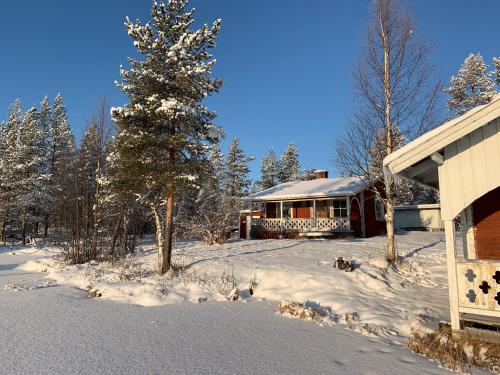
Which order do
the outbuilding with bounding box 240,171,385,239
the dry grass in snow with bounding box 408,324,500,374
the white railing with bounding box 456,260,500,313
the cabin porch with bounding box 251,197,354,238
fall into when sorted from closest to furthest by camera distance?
the dry grass in snow with bounding box 408,324,500,374, the white railing with bounding box 456,260,500,313, the cabin porch with bounding box 251,197,354,238, the outbuilding with bounding box 240,171,385,239

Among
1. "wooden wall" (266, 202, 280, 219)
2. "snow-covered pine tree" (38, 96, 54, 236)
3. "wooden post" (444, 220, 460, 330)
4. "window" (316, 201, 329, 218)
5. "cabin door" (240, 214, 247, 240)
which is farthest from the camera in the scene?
"snow-covered pine tree" (38, 96, 54, 236)

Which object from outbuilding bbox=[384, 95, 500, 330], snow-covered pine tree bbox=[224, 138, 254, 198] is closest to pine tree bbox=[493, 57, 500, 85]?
snow-covered pine tree bbox=[224, 138, 254, 198]

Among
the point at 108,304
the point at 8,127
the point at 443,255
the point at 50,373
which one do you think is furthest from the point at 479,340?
the point at 8,127

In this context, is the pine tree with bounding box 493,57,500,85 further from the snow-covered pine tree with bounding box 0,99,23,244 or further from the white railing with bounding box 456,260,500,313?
the snow-covered pine tree with bounding box 0,99,23,244

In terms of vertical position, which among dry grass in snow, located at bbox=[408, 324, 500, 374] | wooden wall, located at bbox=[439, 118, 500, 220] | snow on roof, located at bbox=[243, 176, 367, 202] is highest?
snow on roof, located at bbox=[243, 176, 367, 202]

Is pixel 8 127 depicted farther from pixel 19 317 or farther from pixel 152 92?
pixel 19 317

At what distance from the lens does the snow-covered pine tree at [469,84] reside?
35.7m

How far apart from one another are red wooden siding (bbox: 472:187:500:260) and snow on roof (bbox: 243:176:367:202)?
1601cm

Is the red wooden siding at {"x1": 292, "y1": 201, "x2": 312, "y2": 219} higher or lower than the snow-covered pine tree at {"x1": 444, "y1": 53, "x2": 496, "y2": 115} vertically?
lower

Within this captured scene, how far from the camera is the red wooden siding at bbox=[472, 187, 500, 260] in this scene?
23.7 feet

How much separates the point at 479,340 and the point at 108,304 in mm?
7075

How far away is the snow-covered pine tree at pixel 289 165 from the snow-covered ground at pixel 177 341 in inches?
2070

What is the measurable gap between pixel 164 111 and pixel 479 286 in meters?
10.2

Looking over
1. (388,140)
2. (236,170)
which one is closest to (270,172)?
(236,170)
